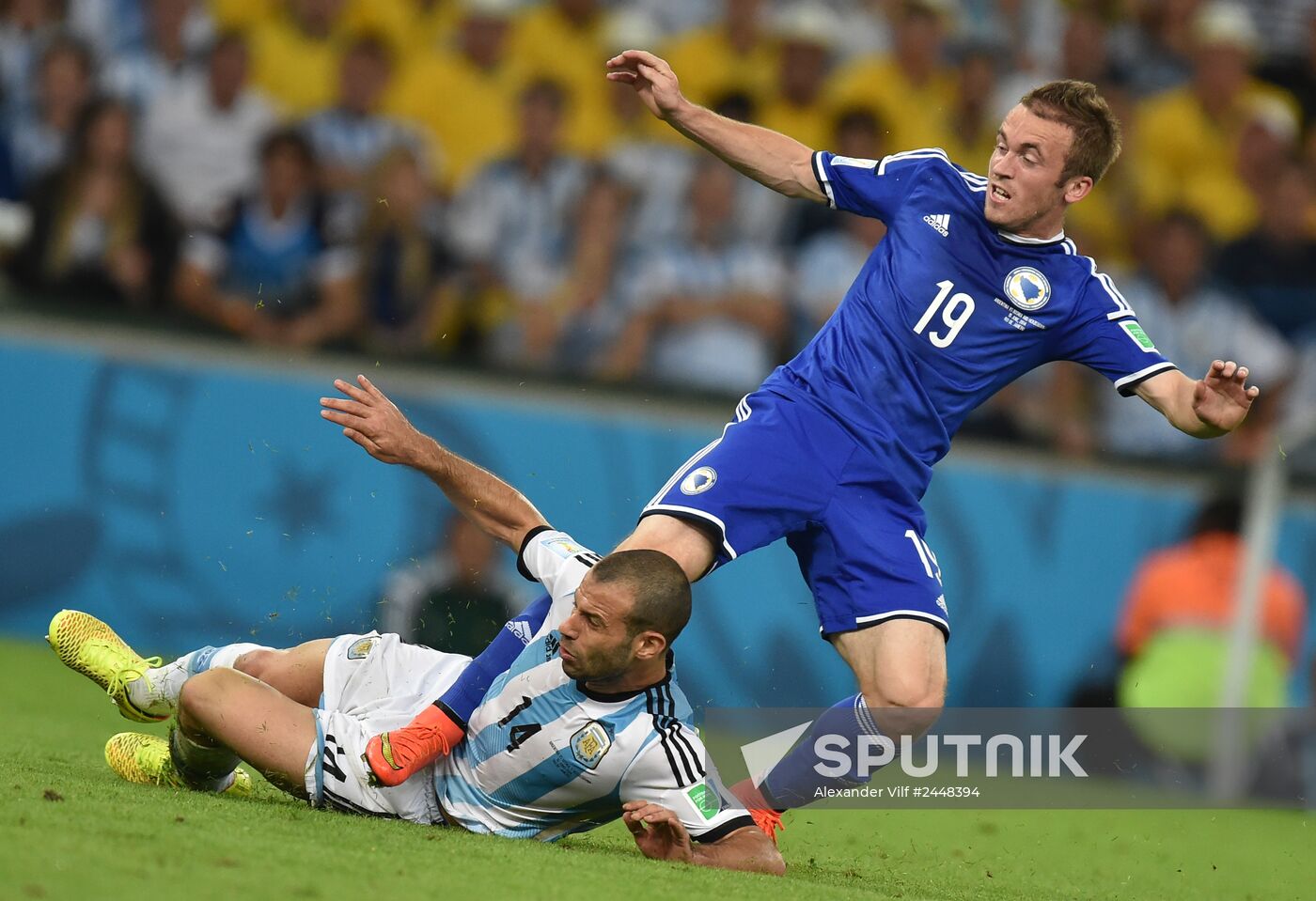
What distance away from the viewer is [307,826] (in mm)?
4621

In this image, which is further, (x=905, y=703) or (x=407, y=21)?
(x=407, y=21)

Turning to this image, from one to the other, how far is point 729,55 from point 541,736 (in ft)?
25.4

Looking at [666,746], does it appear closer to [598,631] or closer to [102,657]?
[598,631]

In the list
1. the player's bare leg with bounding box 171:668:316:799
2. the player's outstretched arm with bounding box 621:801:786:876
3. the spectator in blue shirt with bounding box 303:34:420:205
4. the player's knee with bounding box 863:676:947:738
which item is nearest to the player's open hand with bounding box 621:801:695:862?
the player's outstretched arm with bounding box 621:801:786:876

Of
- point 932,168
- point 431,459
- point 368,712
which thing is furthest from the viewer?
point 932,168

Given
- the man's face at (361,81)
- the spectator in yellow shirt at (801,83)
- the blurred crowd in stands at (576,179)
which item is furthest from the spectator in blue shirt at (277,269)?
the spectator in yellow shirt at (801,83)

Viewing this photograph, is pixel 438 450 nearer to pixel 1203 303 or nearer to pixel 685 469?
pixel 685 469

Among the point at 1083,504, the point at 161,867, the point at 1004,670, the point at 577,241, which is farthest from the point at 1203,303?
the point at 161,867

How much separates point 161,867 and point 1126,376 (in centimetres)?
344

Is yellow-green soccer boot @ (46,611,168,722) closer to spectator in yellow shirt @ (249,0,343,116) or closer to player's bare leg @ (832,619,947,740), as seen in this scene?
player's bare leg @ (832,619,947,740)

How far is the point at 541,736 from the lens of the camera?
487cm

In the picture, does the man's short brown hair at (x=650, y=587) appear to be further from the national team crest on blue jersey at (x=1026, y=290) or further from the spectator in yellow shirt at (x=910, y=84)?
the spectator in yellow shirt at (x=910, y=84)

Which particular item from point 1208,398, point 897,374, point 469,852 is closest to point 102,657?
point 469,852

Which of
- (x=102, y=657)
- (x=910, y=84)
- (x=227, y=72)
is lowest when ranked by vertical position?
(x=102, y=657)
